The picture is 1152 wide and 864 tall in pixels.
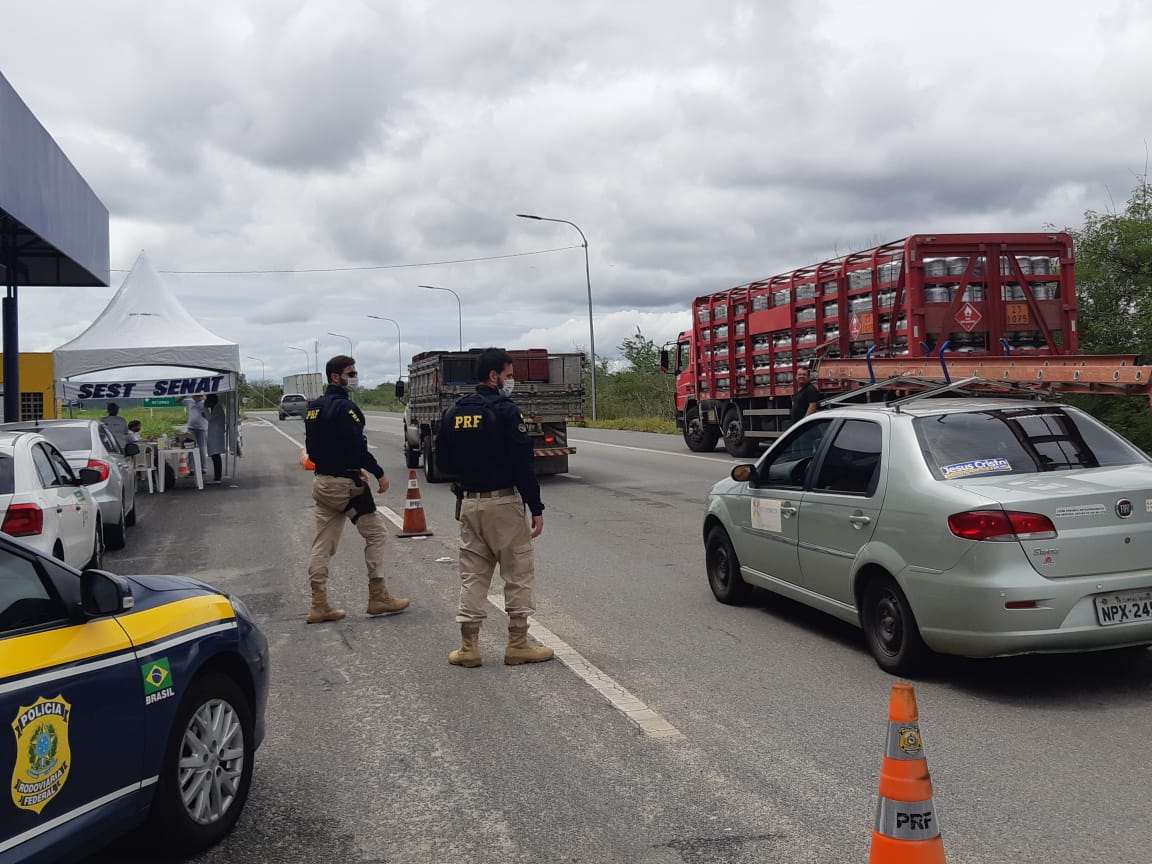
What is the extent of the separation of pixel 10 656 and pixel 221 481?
1879 cm

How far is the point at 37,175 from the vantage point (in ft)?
56.3

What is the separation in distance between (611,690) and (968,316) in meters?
11.0

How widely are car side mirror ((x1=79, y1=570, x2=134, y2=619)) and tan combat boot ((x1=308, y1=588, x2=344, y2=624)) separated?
4.43m

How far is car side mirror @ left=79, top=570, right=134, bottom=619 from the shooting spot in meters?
3.42

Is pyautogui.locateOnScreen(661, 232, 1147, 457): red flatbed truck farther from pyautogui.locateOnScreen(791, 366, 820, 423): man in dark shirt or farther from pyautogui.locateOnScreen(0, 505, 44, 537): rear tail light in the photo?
pyautogui.locateOnScreen(0, 505, 44, 537): rear tail light

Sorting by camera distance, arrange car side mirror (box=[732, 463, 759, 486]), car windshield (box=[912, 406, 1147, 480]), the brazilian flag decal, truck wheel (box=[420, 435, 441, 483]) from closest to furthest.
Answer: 1. the brazilian flag decal
2. car windshield (box=[912, 406, 1147, 480])
3. car side mirror (box=[732, 463, 759, 486])
4. truck wheel (box=[420, 435, 441, 483])

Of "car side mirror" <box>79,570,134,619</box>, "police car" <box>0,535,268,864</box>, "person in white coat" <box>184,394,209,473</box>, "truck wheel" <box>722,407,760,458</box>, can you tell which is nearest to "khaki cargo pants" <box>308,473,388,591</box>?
"police car" <box>0,535,268,864</box>

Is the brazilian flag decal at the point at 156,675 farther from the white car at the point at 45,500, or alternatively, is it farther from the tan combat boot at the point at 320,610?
the white car at the point at 45,500

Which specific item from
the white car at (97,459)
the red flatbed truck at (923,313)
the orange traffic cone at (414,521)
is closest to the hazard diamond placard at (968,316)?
the red flatbed truck at (923,313)

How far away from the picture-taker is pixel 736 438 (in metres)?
22.4

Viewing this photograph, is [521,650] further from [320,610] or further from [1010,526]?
[1010,526]

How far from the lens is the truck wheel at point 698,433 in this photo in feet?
79.7

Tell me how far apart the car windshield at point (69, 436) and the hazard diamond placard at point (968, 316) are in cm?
1116

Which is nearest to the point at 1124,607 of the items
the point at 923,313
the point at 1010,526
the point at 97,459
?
the point at 1010,526
